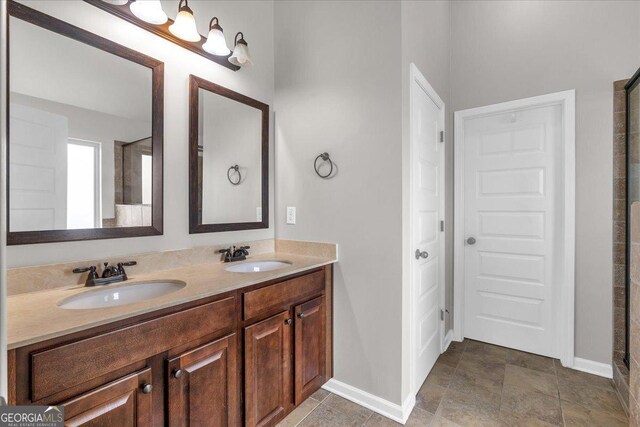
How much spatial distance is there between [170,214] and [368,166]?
119 cm

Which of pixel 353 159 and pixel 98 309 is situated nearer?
pixel 98 309

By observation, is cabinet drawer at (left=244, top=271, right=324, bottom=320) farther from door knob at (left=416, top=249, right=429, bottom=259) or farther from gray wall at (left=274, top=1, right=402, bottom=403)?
door knob at (left=416, top=249, right=429, bottom=259)

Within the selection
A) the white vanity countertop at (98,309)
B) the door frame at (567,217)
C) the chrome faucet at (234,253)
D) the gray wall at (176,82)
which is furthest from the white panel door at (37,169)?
the door frame at (567,217)

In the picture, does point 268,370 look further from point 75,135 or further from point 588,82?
point 588,82

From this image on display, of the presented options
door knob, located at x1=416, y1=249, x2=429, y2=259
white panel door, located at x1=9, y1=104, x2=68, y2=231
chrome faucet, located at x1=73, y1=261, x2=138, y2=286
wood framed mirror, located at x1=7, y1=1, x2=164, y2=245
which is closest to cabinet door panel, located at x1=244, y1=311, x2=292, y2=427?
chrome faucet, located at x1=73, y1=261, x2=138, y2=286

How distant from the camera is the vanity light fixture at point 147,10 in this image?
59.3 inches

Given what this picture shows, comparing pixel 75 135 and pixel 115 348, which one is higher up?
pixel 75 135

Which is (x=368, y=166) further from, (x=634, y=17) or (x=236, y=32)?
(x=634, y=17)

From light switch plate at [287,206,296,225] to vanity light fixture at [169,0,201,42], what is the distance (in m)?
1.19

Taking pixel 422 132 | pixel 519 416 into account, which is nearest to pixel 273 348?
pixel 519 416

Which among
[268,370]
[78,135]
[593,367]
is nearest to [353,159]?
[268,370]

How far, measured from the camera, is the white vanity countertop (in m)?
0.92

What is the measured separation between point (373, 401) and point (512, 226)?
1.81 m

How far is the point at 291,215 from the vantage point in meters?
2.27
